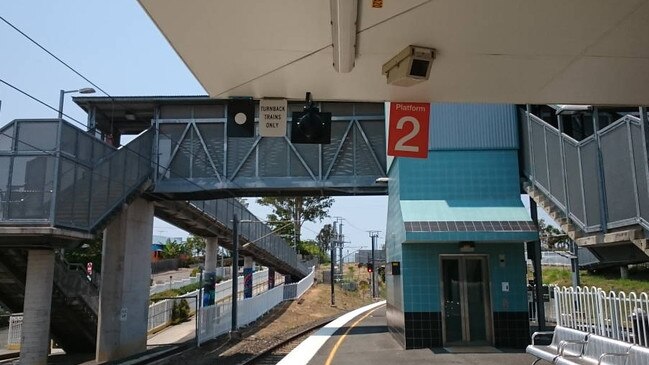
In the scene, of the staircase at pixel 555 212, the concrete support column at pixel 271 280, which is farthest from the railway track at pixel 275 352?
the concrete support column at pixel 271 280

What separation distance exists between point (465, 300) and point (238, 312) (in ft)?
47.3

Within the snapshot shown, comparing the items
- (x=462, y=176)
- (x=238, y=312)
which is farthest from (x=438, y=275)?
(x=238, y=312)

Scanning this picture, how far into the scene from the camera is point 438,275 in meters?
14.1

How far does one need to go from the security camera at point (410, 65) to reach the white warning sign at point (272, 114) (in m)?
1.77

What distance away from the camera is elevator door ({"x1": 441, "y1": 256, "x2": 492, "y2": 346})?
14.2 meters

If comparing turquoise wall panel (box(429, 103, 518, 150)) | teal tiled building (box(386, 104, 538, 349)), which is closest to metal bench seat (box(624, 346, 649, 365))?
teal tiled building (box(386, 104, 538, 349))

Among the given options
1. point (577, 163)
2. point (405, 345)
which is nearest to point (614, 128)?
point (577, 163)

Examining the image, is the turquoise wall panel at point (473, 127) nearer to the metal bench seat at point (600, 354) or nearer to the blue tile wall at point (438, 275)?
the blue tile wall at point (438, 275)

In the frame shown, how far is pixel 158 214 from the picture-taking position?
81.5 ft

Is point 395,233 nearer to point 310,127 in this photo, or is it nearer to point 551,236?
point 310,127

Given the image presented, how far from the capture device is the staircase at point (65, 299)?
16844mm

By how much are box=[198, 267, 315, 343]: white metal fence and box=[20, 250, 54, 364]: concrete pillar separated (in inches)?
244

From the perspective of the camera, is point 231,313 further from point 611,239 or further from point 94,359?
point 611,239

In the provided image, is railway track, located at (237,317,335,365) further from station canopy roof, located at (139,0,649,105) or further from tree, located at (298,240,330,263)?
tree, located at (298,240,330,263)
